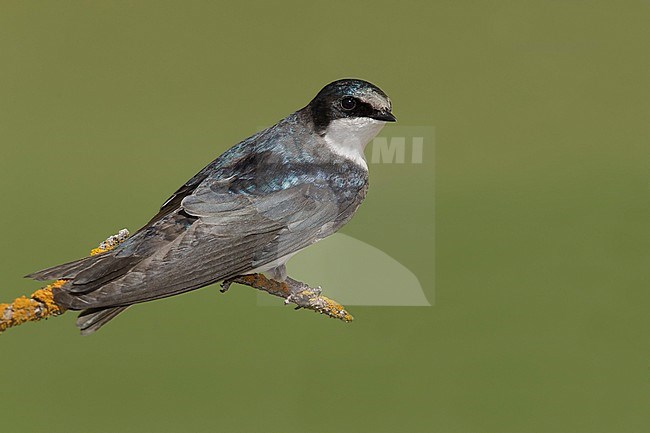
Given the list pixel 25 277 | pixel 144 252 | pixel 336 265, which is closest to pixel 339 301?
pixel 336 265

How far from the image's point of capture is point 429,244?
3145 mm

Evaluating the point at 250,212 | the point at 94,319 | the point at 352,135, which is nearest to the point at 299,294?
the point at 250,212

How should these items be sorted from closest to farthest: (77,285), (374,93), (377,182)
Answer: (77,285) < (374,93) < (377,182)

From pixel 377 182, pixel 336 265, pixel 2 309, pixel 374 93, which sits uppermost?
pixel 374 93

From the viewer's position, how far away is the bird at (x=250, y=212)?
9.05 ft

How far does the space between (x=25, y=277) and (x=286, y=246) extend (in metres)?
0.70

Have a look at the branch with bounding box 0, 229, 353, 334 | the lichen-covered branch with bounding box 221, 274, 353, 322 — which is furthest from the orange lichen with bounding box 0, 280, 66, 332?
the lichen-covered branch with bounding box 221, 274, 353, 322

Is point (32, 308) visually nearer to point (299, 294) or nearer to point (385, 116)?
point (299, 294)

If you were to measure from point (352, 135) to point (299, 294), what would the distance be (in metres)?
0.48

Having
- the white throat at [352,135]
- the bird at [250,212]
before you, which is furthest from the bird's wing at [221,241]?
the white throat at [352,135]

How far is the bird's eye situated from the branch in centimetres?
53

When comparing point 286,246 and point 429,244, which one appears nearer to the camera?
point 286,246

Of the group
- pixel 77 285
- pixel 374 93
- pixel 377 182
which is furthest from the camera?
pixel 377 182

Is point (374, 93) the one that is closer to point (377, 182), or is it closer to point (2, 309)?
point (377, 182)
